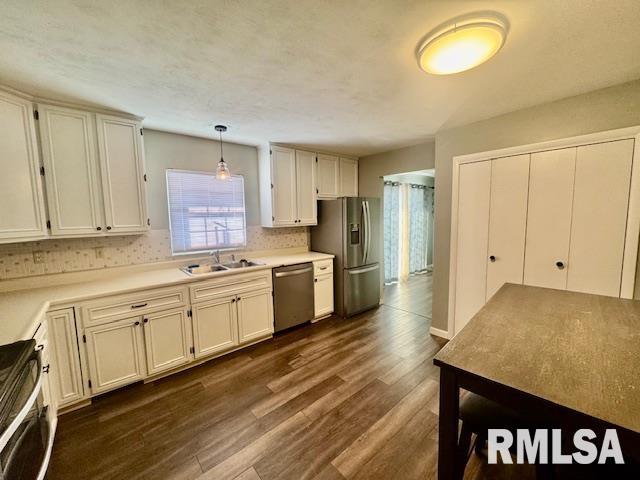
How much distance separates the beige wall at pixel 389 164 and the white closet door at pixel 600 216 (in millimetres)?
1529

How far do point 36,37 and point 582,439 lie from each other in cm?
276

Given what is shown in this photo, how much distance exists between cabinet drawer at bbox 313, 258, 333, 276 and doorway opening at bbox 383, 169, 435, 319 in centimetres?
134

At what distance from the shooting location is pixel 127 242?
2.56 metres

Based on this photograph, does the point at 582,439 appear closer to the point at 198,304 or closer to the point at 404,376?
the point at 404,376

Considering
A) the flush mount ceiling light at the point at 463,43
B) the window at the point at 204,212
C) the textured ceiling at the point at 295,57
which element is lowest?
→ the window at the point at 204,212

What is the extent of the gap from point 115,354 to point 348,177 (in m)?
3.52

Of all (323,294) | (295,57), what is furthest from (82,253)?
(323,294)

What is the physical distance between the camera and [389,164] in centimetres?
381

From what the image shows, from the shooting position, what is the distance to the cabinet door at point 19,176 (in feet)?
5.69

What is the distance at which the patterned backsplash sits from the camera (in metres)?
2.04

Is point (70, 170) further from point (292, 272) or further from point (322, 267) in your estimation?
point (322, 267)

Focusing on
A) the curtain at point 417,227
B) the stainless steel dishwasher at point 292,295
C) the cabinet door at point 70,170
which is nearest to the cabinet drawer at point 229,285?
the stainless steel dishwasher at point 292,295

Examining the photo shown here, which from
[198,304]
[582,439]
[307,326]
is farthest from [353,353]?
[582,439]

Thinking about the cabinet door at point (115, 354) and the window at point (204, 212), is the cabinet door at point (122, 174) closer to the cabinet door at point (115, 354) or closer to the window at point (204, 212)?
the window at point (204, 212)
